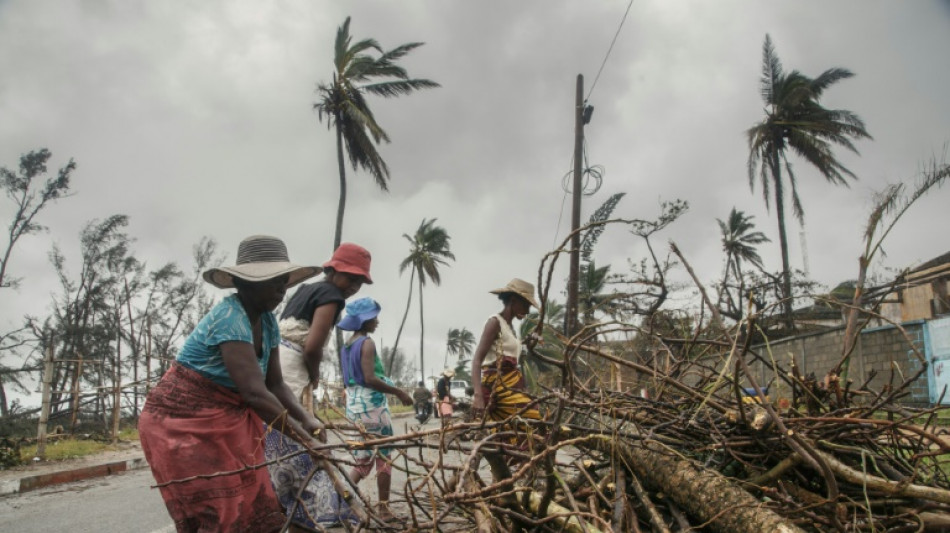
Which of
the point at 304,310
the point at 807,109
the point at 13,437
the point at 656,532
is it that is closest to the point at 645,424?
the point at 656,532

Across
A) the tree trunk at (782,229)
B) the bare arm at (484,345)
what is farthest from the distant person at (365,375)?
the tree trunk at (782,229)

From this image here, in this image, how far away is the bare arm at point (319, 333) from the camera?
2934 mm

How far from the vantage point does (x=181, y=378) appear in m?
2.09

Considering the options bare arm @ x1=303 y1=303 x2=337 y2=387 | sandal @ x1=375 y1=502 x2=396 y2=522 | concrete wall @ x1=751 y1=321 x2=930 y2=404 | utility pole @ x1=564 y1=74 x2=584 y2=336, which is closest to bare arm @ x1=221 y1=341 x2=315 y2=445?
sandal @ x1=375 y1=502 x2=396 y2=522

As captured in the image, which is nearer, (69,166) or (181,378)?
(181,378)

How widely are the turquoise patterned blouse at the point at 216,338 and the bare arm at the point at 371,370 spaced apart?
1.57 m

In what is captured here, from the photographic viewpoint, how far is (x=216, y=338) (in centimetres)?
203

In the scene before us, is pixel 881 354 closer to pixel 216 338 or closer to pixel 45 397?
pixel 216 338

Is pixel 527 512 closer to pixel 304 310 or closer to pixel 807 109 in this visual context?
pixel 304 310

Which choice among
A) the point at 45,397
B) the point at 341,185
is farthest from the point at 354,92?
the point at 45,397

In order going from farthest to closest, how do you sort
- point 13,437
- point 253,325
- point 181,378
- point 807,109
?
point 807,109
point 13,437
point 253,325
point 181,378

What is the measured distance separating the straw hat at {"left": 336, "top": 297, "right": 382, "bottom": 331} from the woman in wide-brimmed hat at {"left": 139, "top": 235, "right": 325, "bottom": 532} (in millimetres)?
1593

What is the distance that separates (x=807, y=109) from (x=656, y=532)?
24313 millimetres

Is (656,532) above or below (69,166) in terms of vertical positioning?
below
